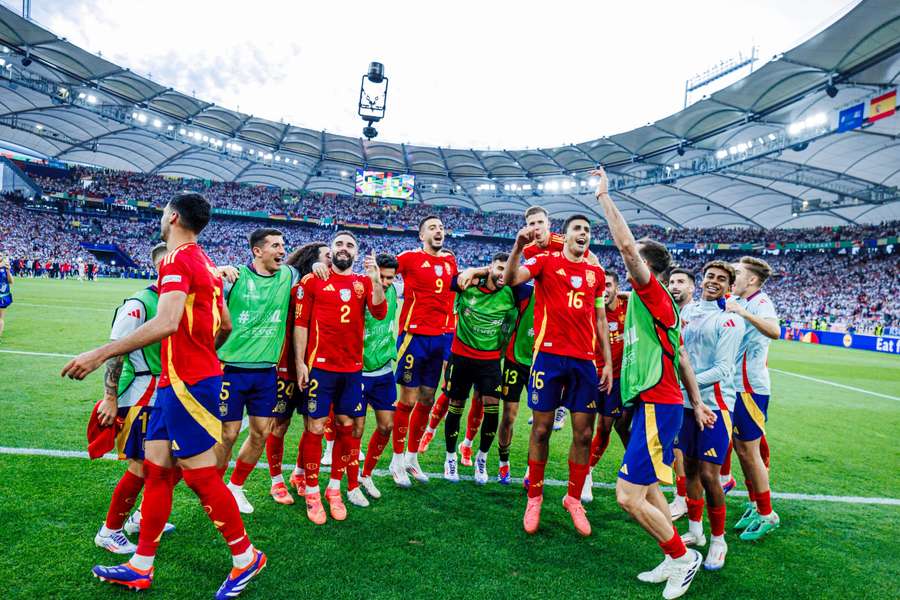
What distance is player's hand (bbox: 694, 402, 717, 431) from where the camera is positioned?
3.53m

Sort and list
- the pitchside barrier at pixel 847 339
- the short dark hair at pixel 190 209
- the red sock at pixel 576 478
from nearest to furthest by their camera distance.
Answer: the short dark hair at pixel 190 209, the red sock at pixel 576 478, the pitchside barrier at pixel 847 339

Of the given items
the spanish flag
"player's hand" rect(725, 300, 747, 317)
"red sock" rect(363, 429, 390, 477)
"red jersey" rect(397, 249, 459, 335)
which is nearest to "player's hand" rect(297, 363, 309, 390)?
"red sock" rect(363, 429, 390, 477)

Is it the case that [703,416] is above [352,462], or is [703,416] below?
above

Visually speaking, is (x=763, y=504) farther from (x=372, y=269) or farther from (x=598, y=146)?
(x=598, y=146)

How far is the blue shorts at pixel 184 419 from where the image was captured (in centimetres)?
276

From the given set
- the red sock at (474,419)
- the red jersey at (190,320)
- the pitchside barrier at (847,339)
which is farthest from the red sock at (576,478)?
the pitchside barrier at (847,339)

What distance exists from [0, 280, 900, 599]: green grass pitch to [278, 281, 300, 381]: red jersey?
1.09m

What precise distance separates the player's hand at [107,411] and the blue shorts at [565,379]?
10.0ft

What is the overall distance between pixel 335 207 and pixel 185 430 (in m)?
56.7

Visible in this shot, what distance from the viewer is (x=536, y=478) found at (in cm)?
415

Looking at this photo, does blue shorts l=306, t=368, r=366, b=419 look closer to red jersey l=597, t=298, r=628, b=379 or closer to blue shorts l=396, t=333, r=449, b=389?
blue shorts l=396, t=333, r=449, b=389

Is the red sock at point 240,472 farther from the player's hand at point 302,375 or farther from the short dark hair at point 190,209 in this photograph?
the short dark hair at point 190,209

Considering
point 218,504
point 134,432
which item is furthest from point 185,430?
point 134,432

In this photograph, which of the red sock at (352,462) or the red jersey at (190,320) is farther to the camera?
the red sock at (352,462)
